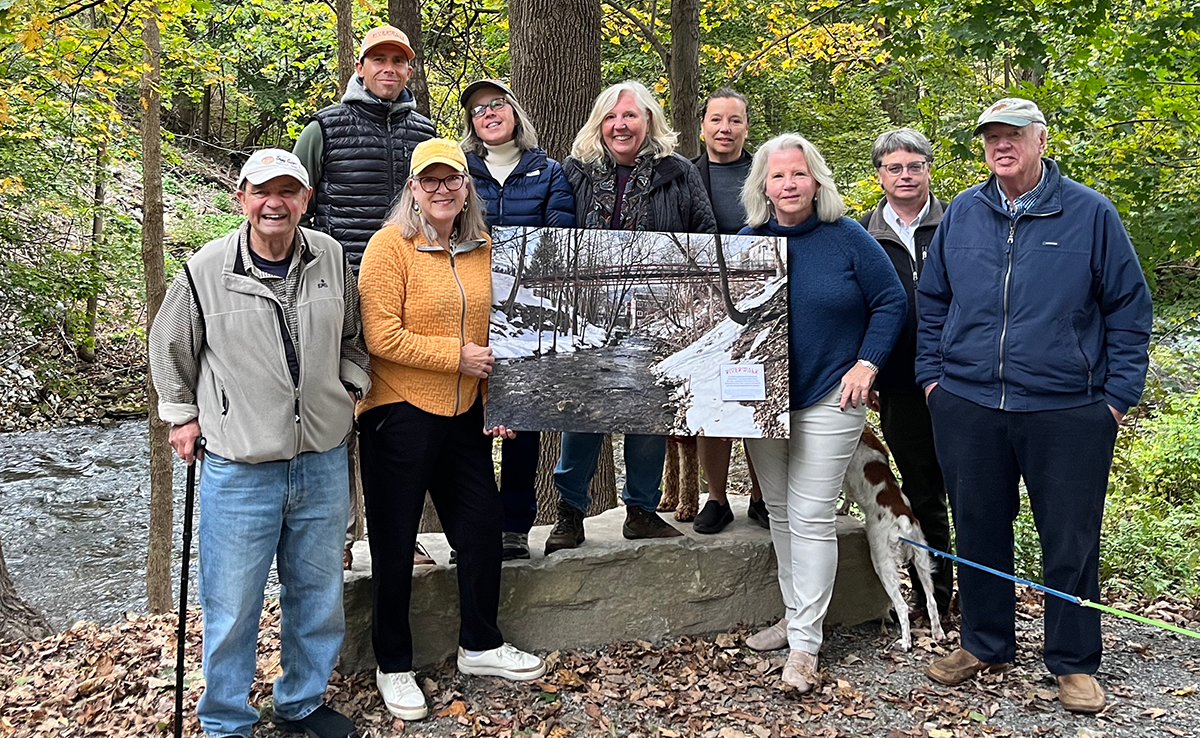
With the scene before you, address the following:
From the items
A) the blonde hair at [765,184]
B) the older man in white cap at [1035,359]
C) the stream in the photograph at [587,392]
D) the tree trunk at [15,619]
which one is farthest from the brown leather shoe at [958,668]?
the tree trunk at [15,619]

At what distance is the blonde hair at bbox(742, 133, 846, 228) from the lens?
4.13 metres

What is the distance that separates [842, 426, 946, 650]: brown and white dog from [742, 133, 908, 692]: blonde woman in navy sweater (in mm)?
534

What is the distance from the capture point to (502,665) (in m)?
4.46

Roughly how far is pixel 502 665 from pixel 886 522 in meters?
2.09

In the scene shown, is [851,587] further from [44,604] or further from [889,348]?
[44,604]

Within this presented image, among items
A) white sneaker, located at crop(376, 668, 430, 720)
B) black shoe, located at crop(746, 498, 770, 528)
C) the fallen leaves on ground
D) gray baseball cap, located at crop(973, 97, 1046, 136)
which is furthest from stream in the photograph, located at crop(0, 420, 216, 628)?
gray baseball cap, located at crop(973, 97, 1046, 136)

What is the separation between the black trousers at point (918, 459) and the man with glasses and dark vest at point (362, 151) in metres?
2.81

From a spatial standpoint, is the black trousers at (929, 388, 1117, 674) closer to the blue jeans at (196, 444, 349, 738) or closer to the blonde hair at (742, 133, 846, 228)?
the blonde hair at (742, 133, 846, 228)

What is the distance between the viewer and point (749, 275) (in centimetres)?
425

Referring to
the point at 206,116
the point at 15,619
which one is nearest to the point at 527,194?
the point at 15,619

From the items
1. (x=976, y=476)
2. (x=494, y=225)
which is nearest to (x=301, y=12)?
(x=494, y=225)

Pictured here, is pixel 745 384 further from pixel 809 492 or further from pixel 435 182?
pixel 435 182

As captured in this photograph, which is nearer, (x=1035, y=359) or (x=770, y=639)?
(x=1035, y=359)

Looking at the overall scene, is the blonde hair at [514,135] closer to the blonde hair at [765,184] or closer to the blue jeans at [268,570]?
the blonde hair at [765,184]
